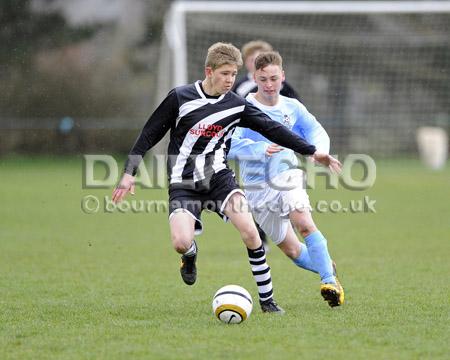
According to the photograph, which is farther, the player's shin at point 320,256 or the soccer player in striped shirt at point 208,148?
the player's shin at point 320,256

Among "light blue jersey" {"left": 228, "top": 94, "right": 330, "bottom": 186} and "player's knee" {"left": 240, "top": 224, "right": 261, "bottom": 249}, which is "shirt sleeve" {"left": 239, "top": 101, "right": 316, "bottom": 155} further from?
"player's knee" {"left": 240, "top": 224, "right": 261, "bottom": 249}

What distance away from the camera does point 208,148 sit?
5.84m

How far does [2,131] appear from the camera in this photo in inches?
1030

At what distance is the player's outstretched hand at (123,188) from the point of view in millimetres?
5629

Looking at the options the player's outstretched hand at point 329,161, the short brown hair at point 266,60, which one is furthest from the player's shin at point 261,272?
the short brown hair at point 266,60

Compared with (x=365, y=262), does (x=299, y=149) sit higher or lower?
higher

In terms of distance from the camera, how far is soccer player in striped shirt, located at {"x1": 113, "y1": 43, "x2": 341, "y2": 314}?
5.68m

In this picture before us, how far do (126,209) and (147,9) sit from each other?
17197mm

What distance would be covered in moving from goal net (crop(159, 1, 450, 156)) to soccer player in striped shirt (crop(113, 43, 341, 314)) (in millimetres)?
10654

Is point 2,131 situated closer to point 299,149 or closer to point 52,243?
point 52,243

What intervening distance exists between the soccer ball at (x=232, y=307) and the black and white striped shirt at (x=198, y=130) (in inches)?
37.2

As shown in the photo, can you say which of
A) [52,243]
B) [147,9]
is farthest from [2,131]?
[52,243]

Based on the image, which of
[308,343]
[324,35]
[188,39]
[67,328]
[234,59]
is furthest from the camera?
[324,35]

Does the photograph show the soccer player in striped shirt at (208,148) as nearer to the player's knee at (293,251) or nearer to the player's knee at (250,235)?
the player's knee at (250,235)
